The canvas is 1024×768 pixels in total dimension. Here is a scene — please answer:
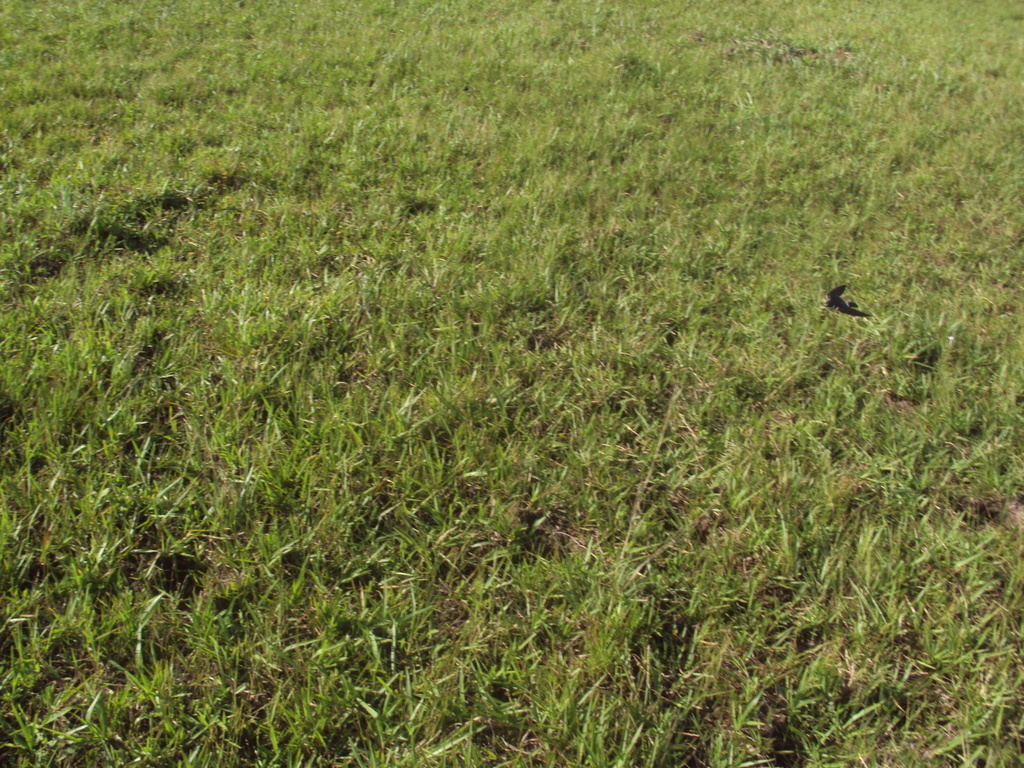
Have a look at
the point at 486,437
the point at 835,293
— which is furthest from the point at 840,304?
the point at 486,437

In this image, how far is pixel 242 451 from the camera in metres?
2.29

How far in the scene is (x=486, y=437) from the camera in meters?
2.47

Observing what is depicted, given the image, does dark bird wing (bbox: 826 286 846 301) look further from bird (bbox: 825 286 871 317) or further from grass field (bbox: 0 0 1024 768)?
grass field (bbox: 0 0 1024 768)

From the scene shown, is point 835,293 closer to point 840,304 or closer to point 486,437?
point 840,304

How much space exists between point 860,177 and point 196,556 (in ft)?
14.7

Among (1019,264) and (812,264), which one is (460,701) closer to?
(812,264)

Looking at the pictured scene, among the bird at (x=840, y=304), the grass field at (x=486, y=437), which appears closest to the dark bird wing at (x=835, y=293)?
the bird at (x=840, y=304)

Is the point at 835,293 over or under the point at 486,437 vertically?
over

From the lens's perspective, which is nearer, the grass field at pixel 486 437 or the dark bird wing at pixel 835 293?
the grass field at pixel 486 437

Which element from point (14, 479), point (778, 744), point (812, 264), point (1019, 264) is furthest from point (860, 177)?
point (14, 479)

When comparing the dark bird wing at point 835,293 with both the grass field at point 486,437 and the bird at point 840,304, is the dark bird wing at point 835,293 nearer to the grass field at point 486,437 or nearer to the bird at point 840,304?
the bird at point 840,304

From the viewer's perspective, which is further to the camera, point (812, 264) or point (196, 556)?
point (812, 264)

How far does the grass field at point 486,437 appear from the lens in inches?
69.6

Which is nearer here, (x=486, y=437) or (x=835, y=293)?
(x=486, y=437)
